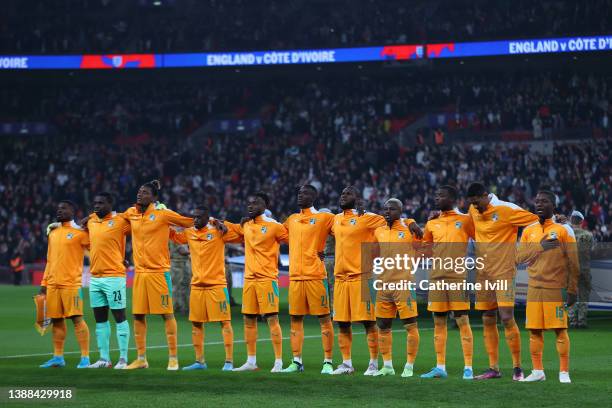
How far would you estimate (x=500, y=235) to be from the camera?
12.4 meters

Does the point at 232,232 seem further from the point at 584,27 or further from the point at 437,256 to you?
the point at 584,27

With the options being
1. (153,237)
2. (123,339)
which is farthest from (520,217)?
(123,339)

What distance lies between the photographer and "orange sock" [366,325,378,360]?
13.1 metres

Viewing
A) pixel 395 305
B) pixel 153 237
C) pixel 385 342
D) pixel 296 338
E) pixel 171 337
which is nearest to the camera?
pixel 385 342

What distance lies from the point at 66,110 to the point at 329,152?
1404cm

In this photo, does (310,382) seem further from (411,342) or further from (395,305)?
(395,305)

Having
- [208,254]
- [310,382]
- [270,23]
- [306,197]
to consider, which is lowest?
[310,382]

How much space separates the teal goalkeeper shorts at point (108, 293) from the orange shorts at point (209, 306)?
104cm

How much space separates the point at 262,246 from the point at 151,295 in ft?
5.41

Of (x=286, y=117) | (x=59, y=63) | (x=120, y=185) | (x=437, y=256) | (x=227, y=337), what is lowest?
(x=227, y=337)

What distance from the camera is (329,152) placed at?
43125 mm

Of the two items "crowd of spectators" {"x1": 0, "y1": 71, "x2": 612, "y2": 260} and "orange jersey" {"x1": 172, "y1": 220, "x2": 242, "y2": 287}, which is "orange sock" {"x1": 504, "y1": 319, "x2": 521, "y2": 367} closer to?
"orange jersey" {"x1": 172, "y1": 220, "x2": 242, "y2": 287}

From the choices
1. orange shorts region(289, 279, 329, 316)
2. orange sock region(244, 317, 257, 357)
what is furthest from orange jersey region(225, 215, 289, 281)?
orange sock region(244, 317, 257, 357)

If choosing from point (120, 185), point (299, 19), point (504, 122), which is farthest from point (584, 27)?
point (120, 185)
